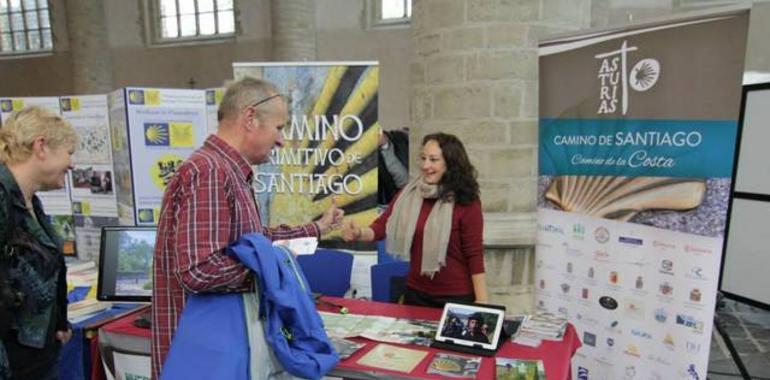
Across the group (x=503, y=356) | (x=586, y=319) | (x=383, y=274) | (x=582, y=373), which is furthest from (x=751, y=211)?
(x=383, y=274)

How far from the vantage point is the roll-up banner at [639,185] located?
6.88ft

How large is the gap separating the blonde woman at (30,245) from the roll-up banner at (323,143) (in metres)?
1.41

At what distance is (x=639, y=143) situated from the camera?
2332 mm

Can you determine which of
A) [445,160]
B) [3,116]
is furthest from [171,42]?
[445,160]

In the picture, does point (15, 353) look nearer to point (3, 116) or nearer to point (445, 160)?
point (445, 160)

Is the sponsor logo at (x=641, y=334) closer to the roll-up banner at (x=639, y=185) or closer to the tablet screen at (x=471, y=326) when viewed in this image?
the roll-up banner at (x=639, y=185)

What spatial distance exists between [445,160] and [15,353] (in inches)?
70.5

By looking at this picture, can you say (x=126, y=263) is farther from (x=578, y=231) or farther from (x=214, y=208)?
(x=578, y=231)

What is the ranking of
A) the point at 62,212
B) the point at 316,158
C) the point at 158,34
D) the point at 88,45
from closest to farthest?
1. the point at 316,158
2. the point at 62,212
3. the point at 88,45
4. the point at 158,34

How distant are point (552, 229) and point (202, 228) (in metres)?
1.96

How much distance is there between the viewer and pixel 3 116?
3.51 m

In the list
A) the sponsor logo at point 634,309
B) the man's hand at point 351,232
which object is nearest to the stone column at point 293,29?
the man's hand at point 351,232

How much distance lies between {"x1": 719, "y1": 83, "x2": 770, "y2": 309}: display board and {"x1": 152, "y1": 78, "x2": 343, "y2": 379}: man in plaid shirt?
6.90 ft

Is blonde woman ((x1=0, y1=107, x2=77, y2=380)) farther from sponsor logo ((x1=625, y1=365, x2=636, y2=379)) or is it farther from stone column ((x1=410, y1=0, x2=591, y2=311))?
sponsor logo ((x1=625, y1=365, x2=636, y2=379))
